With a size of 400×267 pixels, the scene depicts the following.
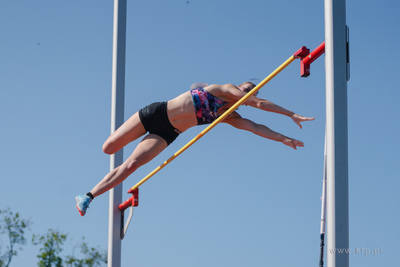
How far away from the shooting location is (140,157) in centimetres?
657

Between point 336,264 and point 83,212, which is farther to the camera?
point 83,212

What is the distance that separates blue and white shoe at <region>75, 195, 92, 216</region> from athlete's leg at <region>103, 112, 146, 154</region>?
0.49m

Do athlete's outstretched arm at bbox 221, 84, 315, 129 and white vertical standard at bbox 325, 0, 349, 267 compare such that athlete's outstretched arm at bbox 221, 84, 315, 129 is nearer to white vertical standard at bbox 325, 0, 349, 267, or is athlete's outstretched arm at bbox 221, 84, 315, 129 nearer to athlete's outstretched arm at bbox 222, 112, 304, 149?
athlete's outstretched arm at bbox 222, 112, 304, 149

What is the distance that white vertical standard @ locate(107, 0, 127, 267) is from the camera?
7418 millimetres

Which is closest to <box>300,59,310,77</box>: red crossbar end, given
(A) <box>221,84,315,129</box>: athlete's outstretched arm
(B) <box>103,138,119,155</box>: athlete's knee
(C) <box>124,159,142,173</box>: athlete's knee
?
(A) <box>221,84,315,129</box>: athlete's outstretched arm

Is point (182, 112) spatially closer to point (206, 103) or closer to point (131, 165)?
point (206, 103)

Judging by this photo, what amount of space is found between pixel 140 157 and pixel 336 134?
2.61 metres

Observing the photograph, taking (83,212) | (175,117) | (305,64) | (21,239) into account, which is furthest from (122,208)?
(21,239)

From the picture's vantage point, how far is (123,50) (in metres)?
7.66

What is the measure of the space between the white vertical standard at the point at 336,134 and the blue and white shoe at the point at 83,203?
2913 millimetres

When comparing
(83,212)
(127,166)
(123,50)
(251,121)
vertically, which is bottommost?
(83,212)

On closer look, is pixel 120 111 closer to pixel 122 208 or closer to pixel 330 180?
pixel 122 208

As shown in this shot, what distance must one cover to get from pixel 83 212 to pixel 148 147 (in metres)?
0.84

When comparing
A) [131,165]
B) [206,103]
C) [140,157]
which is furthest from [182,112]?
[131,165]
